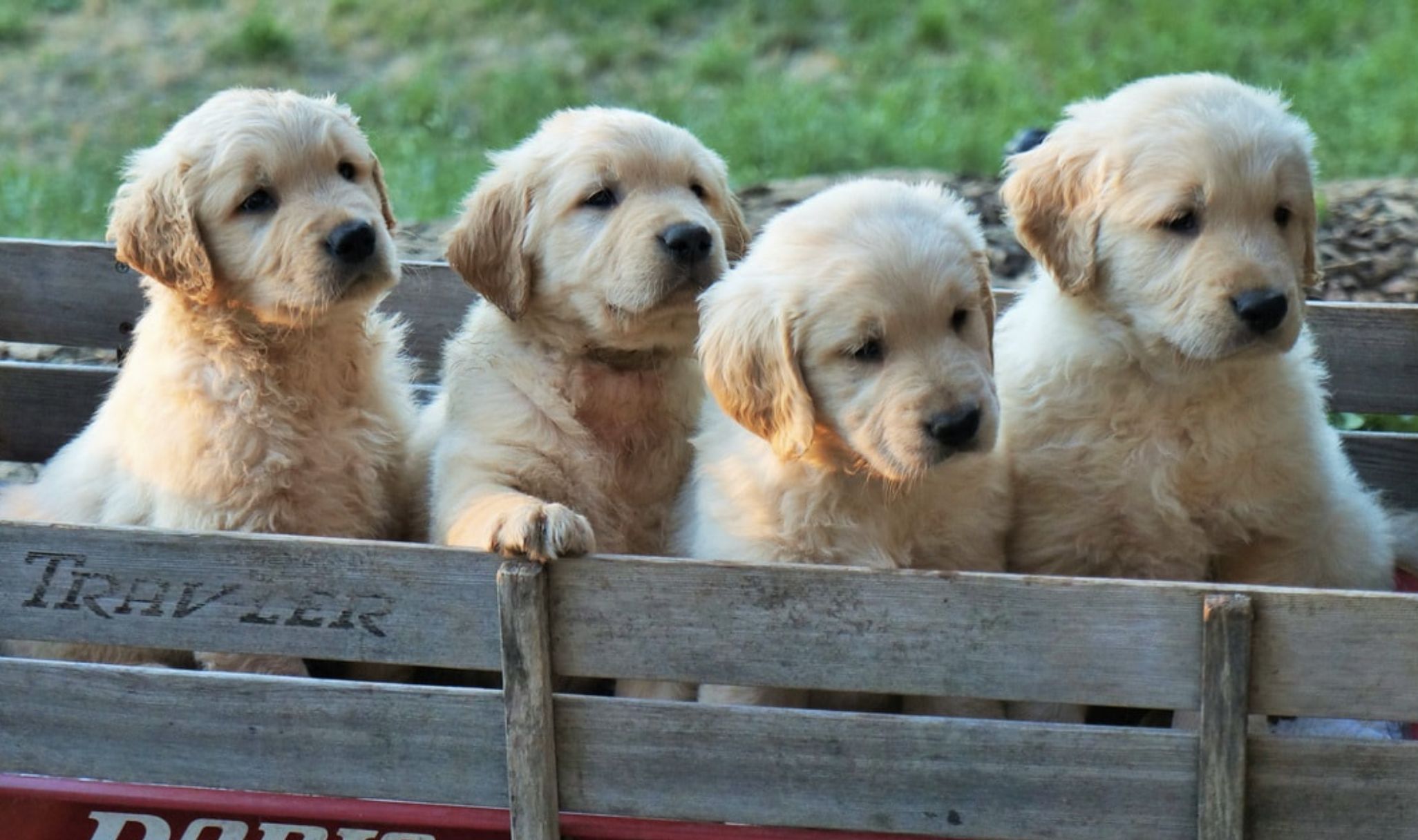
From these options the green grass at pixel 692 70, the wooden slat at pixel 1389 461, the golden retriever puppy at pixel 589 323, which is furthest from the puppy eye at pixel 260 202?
the green grass at pixel 692 70

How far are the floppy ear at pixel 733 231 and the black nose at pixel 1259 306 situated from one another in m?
1.37

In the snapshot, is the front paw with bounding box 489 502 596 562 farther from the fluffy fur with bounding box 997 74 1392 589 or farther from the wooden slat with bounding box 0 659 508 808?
the fluffy fur with bounding box 997 74 1392 589

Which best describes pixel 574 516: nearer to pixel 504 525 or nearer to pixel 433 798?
pixel 504 525

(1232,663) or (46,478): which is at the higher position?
(1232,663)

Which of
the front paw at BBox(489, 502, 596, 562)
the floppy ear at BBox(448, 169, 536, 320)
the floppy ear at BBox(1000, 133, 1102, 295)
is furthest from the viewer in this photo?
the floppy ear at BBox(448, 169, 536, 320)

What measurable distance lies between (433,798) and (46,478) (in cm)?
181

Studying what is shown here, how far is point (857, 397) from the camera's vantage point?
377 centimetres

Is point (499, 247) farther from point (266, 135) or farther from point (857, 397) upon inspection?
Answer: point (857, 397)

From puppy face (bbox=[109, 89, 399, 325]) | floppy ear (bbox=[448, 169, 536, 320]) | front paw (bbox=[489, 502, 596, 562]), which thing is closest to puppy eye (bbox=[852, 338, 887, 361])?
front paw (bbox=[489, 502, 596, 562])

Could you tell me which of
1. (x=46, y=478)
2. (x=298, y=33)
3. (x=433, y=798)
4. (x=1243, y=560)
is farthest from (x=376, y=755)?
(x=298, y=33)

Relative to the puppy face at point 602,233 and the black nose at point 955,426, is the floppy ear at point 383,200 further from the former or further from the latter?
the black nose at point 955,426

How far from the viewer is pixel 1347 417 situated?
6.51 metres

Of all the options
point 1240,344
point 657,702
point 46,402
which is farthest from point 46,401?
point 1240,344

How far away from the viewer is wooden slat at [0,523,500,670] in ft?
12.0
